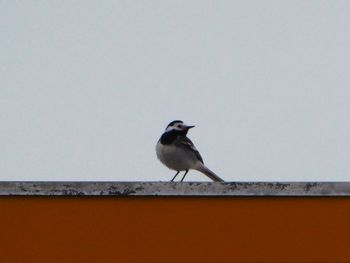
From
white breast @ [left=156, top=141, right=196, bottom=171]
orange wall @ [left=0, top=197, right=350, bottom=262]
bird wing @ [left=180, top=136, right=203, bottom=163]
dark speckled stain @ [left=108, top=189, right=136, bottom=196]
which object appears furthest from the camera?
bird wing @ [left=180, top=136, right=203, bottom=163]

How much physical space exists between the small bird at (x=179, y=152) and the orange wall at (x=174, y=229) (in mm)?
3975

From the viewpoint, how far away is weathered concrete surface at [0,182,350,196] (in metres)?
6.57

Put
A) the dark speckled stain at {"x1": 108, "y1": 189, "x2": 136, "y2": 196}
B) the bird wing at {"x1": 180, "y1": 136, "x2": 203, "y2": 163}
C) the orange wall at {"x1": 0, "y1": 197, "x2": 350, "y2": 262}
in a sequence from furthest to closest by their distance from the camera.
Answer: the bird wing at {"x1": 180, "y1": 136, "x2": 203, "y2": 163}
the dark speckled stain at {"x1": 108, "y1": 189, "x2": 136, "y2": 196}
the orange wall at {"x1": 0, "y1": 197, "x2": 350, "y2": 262}

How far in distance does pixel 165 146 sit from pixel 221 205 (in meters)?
4.09

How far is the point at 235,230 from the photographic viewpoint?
6562mm

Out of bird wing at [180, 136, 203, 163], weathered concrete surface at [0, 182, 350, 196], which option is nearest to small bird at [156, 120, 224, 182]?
bird wing at [180, 136, 203, 163]

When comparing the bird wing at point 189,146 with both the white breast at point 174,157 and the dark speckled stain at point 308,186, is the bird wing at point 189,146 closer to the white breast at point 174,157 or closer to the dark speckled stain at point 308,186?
the white breast at point 174,157

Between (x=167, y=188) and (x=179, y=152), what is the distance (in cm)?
409

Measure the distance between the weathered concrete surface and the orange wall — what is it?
0.17ft

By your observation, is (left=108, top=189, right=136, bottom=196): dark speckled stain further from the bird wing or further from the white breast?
the bird wing

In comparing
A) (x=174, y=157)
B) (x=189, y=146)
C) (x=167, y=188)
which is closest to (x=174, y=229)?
(x=167, y=188)

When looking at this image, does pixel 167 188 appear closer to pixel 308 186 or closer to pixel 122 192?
pixel 122 192

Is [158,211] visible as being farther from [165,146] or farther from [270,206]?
[165,146]

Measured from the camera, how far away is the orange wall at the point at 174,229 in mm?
6500
